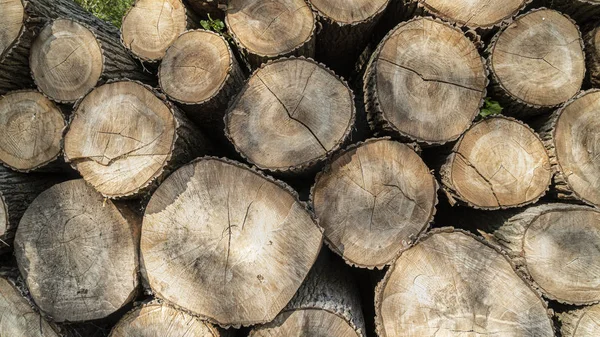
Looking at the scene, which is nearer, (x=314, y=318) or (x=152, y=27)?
(x=314, y=318)

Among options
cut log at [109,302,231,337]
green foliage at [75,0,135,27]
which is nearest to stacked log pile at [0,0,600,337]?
cut log at [109,302,231,337]

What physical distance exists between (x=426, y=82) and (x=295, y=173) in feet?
3.07

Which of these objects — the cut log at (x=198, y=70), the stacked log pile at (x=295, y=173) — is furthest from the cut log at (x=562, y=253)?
the cut log at (x=198, y=70)

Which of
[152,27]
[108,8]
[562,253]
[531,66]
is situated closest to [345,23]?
[531,66]

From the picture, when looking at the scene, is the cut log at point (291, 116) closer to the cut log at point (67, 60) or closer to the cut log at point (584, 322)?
the cut log at point (67, 60)

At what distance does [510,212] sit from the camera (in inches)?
95.1

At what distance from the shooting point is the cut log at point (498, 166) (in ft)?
7.56

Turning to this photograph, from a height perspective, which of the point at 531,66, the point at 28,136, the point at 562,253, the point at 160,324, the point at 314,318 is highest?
the point at 531,66

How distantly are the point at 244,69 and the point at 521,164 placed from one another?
1839 millimetres

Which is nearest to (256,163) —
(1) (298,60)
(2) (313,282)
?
(1) (298,60)

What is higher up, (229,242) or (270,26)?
(270,26)

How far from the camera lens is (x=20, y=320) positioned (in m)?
2.28

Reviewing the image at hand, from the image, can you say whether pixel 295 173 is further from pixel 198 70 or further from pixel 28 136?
pixel 28 136

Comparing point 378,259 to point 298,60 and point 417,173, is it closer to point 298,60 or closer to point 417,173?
point 417,173
